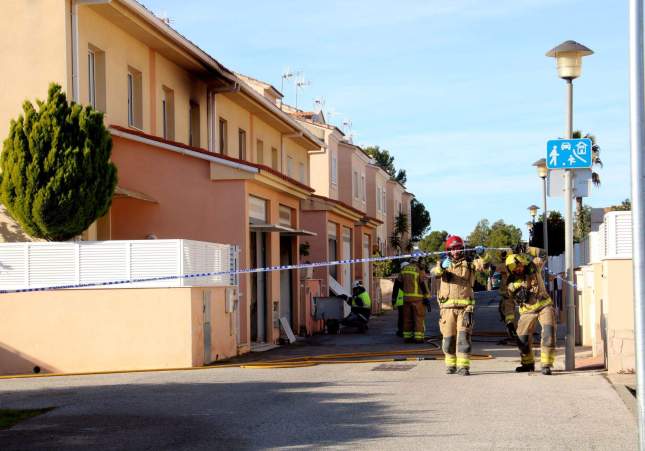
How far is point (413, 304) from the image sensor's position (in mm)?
21297

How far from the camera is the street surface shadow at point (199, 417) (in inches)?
351

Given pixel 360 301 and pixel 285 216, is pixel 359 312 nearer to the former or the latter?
pixel 360 301

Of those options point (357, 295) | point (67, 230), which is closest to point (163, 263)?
point (67, 230)

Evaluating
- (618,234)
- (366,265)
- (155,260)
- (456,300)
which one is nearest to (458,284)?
(456,300)

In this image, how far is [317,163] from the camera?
A: 4328 cm

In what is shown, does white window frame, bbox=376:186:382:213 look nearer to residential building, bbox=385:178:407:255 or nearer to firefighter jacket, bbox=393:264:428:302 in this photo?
residential building, bbox=385:178:407:255

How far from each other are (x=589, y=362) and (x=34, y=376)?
8.55 meters

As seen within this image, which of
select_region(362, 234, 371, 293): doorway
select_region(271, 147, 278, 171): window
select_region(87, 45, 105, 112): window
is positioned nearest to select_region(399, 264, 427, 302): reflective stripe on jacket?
select_region(87, 45, 105, 112): window

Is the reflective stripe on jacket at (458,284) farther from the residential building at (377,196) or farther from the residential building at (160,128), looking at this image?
the residential building at (377,196)

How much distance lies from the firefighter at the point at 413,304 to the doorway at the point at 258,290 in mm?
3172

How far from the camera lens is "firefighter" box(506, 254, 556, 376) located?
45.8ft

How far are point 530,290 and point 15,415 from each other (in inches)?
278

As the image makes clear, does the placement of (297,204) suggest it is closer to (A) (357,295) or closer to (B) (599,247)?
(A) (357,295)

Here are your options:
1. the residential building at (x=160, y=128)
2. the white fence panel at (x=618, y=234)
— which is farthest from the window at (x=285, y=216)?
the white fence panel at (x=618, y=234)
